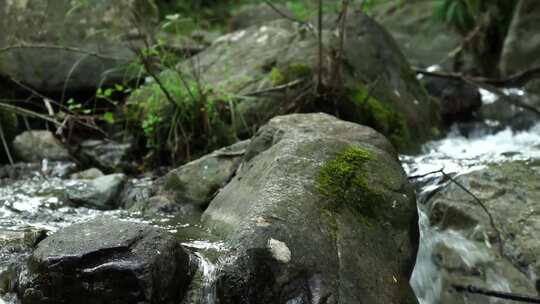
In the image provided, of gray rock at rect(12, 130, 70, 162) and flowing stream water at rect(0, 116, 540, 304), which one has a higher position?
flowing stream water at rect(0, 116, 540, 304)

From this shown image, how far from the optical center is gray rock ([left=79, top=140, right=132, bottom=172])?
209 inches

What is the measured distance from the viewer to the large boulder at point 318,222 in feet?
8.25

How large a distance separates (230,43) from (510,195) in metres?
3.65

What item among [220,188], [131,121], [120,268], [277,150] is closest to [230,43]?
[131,121]

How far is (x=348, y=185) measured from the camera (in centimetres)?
310

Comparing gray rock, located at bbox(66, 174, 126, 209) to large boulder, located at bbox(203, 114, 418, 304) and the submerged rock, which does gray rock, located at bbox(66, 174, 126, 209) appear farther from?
the submerged rock

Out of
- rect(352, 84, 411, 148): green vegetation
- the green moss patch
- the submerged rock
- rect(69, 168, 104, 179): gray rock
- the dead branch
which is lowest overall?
the submerged rock

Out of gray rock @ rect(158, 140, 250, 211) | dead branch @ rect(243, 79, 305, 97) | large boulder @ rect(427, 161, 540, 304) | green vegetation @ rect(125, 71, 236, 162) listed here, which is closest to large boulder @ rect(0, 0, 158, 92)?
green vegetation @ rect(125, 71, 236, 162)

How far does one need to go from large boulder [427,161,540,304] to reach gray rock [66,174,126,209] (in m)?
2.11

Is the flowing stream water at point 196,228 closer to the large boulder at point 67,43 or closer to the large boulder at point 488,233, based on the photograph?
the large boulder at point 488,233

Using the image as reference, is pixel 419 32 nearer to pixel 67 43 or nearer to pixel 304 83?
pixel 304 83

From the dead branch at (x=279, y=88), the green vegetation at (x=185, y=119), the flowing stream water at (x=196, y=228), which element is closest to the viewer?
the flowing stream water at (x=196, y=228)

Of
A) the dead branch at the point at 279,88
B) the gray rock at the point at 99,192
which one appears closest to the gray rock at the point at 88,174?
the gray rock at the point at 99,192

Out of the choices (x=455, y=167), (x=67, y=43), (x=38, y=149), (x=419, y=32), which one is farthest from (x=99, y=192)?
(x=419, y=32)
